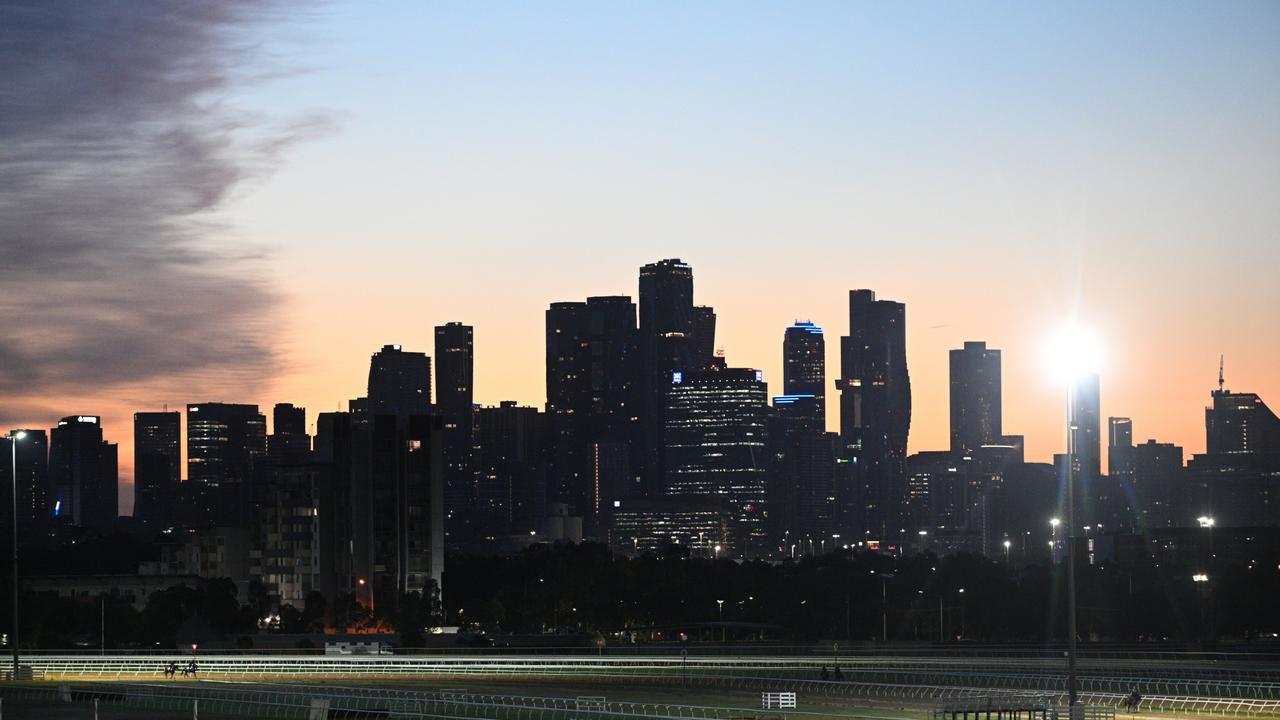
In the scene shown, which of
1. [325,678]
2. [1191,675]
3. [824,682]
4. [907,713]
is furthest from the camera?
[325,678]

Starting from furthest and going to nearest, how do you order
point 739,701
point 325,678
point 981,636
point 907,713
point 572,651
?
point 981,636
point 572,651
point 325,678
point 739,701
point 907,713

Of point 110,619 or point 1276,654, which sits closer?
point 1276,654

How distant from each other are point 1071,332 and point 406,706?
124 feet

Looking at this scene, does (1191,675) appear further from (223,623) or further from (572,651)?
(223,623)

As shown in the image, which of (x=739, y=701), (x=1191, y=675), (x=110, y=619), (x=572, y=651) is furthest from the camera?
(x=110, y=619)

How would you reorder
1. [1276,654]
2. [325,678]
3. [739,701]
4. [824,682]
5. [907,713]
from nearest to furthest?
[907,713], [739,701], [824,682], [325,678], [1276,654]

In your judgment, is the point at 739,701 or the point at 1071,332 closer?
the point at 1071,332

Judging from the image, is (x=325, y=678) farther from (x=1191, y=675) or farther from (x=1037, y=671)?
(x=1191, y=675)

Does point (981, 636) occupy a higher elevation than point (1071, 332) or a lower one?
lower

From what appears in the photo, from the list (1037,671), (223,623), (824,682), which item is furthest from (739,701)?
(223,623)

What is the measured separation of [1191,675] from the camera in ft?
339

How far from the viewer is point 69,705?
8931 centimetres

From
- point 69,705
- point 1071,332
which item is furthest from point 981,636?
point 1071,332

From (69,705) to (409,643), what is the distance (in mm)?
68204
